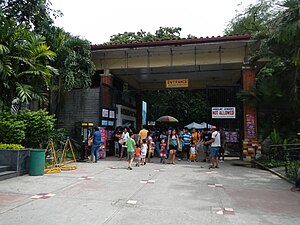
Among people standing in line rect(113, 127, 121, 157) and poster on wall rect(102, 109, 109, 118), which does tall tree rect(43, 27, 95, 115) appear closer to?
poster on wall rect(102, 109, 109, 118)

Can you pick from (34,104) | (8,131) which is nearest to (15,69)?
(8,131)

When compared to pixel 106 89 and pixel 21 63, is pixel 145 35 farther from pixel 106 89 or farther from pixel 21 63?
pixel 21 63

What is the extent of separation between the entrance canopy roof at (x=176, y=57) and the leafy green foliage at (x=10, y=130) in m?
6.57

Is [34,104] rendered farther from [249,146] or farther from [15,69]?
[249,146]

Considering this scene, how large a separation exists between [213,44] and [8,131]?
1016cm

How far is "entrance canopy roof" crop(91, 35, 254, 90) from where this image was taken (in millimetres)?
13402

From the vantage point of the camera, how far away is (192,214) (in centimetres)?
499

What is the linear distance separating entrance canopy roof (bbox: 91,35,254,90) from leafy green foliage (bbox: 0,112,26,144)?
21.5ft

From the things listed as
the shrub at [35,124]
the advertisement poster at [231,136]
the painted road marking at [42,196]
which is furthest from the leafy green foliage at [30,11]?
the advertisement poster at [231,136]

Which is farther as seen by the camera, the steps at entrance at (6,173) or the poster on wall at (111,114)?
the poster on wall at (111,114)

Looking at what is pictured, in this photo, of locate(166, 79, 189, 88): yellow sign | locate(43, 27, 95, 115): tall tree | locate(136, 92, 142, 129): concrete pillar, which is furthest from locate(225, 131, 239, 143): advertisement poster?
locate(43, 27, 95, 115): tall tree

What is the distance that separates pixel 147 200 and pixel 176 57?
408 inches

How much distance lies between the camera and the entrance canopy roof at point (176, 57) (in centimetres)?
1340

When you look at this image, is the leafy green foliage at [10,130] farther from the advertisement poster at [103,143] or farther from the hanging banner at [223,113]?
the hanging banner at [223,113]
